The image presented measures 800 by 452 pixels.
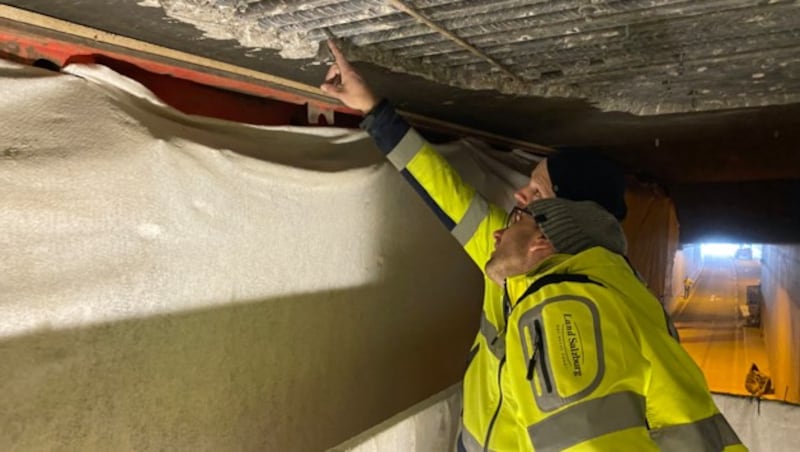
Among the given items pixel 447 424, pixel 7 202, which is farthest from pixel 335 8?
pixel 447 424

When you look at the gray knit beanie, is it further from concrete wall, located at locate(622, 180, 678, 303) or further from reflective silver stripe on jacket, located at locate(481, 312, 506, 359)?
concrete wall, located at locate(622, 180, 678, 303)

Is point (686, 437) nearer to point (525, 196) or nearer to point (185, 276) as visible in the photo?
point (525, 196)

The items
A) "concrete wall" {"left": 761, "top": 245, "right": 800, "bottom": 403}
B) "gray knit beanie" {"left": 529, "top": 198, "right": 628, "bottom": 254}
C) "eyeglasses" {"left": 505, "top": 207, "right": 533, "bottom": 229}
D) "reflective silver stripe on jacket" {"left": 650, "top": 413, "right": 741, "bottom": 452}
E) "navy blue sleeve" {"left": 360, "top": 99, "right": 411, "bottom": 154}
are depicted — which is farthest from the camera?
"concrete wall" {"left": 761, "top": 245, "right": 800, "bottom": 403}

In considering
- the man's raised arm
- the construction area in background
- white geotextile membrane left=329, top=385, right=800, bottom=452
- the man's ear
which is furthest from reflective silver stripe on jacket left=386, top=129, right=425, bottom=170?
white geotextile membrane left=329, top=385, right=800, bottom=452

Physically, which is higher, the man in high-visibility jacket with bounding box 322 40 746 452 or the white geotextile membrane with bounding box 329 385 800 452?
the man in high-visibility jacket with bounding box 322 40 746 452

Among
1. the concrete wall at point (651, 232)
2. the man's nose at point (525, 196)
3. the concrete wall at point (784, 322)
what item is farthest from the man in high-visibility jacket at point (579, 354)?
the concrete wall at point (784, 322)

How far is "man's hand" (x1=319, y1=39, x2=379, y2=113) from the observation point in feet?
4.12

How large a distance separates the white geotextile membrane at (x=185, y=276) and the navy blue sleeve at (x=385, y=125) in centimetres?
12

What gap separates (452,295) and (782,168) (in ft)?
8.25

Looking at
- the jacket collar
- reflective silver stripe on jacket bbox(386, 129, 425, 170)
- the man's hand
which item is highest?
the man's hand

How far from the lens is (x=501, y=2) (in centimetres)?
96

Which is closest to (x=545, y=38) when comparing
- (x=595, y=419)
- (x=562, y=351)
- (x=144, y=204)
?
(x=562, y=351)

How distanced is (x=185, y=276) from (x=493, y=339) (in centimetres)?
74

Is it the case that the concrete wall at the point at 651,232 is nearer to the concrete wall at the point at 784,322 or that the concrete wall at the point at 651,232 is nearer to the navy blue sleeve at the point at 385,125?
the concrete wall at the point at 784,322
